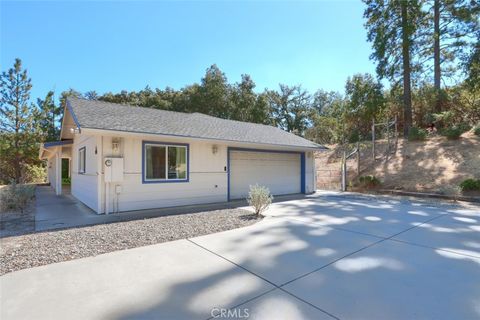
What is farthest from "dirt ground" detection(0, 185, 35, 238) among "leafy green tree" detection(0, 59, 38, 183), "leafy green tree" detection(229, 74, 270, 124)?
"leafy green tree" detection(229, 74, 270, 124)

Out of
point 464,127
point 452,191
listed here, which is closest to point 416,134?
point 464,127

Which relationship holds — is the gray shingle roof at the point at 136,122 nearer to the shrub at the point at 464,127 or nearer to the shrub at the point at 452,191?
the shrub at the point at 452,191

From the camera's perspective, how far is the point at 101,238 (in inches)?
195

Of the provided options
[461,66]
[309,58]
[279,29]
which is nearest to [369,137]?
[461,66]

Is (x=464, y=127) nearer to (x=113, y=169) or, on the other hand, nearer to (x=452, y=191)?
(x=452, y=191)

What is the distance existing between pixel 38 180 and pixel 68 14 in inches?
789

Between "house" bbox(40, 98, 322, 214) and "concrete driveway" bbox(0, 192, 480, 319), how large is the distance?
12.1 ft

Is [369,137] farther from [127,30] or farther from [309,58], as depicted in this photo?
[127,30]

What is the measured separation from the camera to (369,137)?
21.2m

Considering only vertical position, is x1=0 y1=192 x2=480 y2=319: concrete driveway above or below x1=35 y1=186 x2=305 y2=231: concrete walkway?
below

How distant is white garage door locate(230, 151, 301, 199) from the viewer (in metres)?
10.6

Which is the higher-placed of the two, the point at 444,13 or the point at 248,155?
the point at 444,13

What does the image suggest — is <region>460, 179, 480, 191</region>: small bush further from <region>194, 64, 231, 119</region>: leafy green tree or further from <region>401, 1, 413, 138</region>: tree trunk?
<region>194, 64, 231, 119</region>: leafy green tree

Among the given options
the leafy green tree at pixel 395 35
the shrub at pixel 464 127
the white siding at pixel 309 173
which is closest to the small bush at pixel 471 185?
the white siding at pixel 309 173
